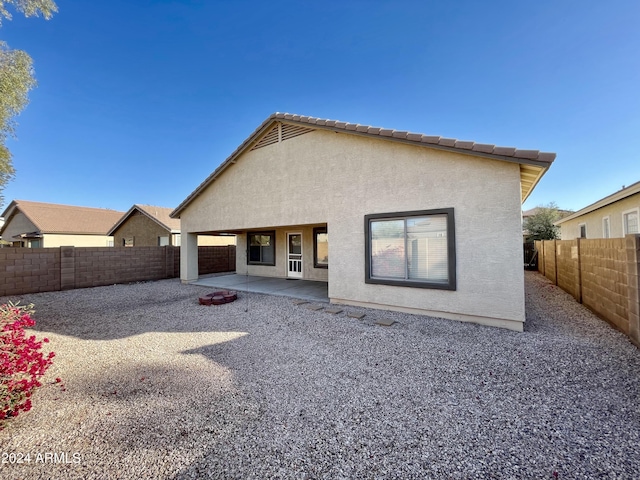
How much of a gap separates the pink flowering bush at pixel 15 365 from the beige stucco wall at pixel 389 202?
595 cm

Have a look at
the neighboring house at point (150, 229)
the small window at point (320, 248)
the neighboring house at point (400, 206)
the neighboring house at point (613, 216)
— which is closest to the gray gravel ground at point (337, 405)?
the neighboring house at point (400, 206)

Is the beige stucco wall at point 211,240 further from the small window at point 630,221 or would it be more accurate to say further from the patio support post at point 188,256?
the small window at point 630,221

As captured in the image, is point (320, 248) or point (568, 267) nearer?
point (568, 267)

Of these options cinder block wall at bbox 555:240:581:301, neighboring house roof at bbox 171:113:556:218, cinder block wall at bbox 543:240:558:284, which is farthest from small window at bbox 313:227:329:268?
cinder block wall at bbox 543:240:558:284

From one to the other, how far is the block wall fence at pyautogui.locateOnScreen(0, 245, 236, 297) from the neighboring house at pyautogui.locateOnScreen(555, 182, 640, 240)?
63.7ft

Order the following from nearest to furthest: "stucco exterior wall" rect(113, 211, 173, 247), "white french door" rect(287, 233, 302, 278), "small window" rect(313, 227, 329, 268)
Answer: "small window" rect(313, 227, 329, 268)
"white french door" rect(287, 233, 302, 278)
"stucco exterior wall" rect(113, 211, 173, 247)

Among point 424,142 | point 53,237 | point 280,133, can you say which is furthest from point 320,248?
point 53,237

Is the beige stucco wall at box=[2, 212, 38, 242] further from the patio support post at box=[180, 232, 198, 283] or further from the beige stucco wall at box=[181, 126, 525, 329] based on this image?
the beige stucco wall at box=[181, 126, 525, 329]

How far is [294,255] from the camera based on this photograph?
12.4 m

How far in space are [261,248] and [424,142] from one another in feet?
31.7

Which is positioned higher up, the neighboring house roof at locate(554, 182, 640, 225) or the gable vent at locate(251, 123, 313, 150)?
the gable vent at locate(251, 123, 313, 150)

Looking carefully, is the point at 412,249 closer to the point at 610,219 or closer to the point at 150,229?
the point at 610,219

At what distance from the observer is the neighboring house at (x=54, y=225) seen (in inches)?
899

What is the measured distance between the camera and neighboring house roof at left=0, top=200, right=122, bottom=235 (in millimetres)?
23128
